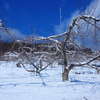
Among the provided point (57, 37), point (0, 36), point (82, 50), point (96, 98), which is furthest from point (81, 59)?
point (0, 36)

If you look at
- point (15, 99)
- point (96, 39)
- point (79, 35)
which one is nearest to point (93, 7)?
point (96, 39)

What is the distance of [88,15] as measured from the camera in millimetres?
5488

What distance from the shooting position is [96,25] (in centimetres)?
536

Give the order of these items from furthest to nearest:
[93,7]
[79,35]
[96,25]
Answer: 1. [79,35]
2. [96,25]
3. [93,7]

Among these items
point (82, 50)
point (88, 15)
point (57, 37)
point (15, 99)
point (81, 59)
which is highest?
point (88, 15)

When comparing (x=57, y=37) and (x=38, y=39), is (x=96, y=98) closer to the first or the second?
(x=57, y=37)

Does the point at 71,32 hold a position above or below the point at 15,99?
above

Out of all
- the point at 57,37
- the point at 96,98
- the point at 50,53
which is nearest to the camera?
the point at 96,98

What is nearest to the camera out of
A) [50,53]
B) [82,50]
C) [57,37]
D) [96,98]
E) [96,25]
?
[96,98]

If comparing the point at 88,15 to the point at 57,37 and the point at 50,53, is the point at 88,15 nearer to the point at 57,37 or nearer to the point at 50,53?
the point at 57,37

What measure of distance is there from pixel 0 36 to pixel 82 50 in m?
5.13

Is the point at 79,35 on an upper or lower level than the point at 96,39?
upper

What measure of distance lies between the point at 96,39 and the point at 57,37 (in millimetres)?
2331

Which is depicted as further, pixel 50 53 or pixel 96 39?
pixel 50 53
